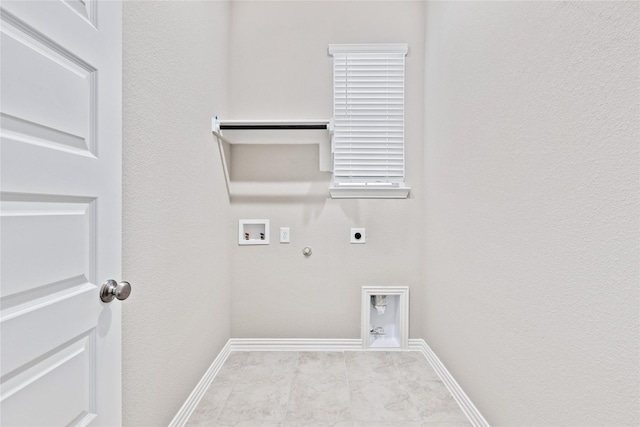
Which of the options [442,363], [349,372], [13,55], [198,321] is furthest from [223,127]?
[442,363]

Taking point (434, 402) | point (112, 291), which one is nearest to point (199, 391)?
point (112, 291)

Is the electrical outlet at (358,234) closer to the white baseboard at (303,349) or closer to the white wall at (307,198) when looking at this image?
the white wall at (307,198)

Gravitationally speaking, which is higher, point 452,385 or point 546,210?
point 546,210

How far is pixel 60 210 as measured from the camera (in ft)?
2.36

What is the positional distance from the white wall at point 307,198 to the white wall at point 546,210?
0.56 metres

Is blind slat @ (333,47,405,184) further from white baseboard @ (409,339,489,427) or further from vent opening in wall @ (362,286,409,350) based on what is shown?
white baseboard @ (409,339,489,427)

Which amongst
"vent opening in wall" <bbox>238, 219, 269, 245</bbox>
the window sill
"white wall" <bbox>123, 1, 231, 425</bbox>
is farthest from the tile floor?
the window sill

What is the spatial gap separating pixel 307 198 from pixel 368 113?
2.49ft

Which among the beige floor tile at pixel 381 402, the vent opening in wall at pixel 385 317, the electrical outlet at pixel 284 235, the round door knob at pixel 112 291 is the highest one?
the electrical outlet at pixel 284 235

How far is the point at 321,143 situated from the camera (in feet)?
7.25

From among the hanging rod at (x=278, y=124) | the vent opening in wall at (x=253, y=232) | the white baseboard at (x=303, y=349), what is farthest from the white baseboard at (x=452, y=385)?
the hanging rod at (x=278, y=124)

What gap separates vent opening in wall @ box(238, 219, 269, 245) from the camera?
2242 mm

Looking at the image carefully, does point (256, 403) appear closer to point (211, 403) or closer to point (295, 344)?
point (211, 403)

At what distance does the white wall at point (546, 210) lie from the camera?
76cm
